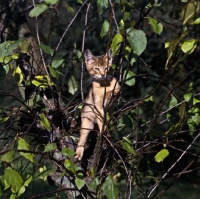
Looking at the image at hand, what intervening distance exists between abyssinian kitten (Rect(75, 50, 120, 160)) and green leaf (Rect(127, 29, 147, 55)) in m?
0.74

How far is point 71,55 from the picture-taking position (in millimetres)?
3885

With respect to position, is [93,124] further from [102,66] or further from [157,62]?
[157,62]

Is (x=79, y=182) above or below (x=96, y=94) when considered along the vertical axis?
above

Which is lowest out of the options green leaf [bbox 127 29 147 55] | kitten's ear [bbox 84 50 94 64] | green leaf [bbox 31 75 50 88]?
kitten's ear [bbox 84 50 94 64]

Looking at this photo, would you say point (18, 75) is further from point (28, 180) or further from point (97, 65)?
point (97, 65)

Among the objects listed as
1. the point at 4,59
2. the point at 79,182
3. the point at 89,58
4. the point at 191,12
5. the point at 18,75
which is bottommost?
the point at 89,58

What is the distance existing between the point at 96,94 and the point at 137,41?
1.43m

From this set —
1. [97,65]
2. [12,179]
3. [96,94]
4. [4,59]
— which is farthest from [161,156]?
[97,65]

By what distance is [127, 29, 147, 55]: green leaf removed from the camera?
2.51m

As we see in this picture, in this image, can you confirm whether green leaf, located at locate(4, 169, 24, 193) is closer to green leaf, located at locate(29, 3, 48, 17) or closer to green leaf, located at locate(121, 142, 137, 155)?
green leaf, located at locate(121, 142, 137, 155)

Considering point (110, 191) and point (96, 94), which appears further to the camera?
point (96, 94)

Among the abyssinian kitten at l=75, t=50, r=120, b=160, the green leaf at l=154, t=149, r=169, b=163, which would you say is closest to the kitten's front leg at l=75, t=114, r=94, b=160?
the abyssinian kitten at l=75, t=50, r=120, b=160

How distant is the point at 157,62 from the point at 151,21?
560 centimetres

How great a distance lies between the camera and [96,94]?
12.9ft
